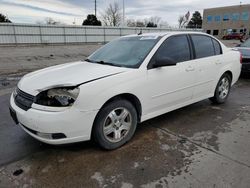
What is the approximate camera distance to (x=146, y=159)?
8.90 ft

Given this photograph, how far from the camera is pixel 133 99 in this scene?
9.93ft

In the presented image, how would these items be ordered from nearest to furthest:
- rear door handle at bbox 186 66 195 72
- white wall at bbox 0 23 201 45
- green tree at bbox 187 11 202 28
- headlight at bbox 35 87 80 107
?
headlight at bbox 35 87 80 107, rear door handle at bbox 186 66 195 72, white wall at bbox 0 23 201 45, green tree at bbox 187 11 202 28

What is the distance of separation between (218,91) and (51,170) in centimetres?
372

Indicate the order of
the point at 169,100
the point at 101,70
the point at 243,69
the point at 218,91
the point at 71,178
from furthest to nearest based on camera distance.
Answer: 1. the point at 243,69
2. the point at 218,91
3. the point at 169,100
4. the point at 101,70
5. the point at 71,178

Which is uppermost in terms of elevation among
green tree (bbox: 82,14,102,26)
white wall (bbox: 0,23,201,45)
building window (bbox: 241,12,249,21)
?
building window (bbox: 241,12,249,21)

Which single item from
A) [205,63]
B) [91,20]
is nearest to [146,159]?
[205,63]

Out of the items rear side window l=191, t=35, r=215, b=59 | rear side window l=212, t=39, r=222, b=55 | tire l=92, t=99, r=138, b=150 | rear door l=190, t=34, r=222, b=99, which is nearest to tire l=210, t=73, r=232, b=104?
rear door l=190, t=34, r=222, b=99

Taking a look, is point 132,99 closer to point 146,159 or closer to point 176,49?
point 146,159

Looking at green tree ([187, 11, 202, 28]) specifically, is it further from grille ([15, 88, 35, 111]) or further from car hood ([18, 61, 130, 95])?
grille ([15, 88, 35, 111])

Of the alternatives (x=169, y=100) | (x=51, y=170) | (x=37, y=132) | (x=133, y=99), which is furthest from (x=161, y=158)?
(x=37, y=132)

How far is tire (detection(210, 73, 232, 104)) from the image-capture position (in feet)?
15.1

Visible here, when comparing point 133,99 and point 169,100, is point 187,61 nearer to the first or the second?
point 169,100

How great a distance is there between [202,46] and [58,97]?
2.99m

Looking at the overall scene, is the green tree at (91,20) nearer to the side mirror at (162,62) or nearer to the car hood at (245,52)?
the car hood at (245,52)
